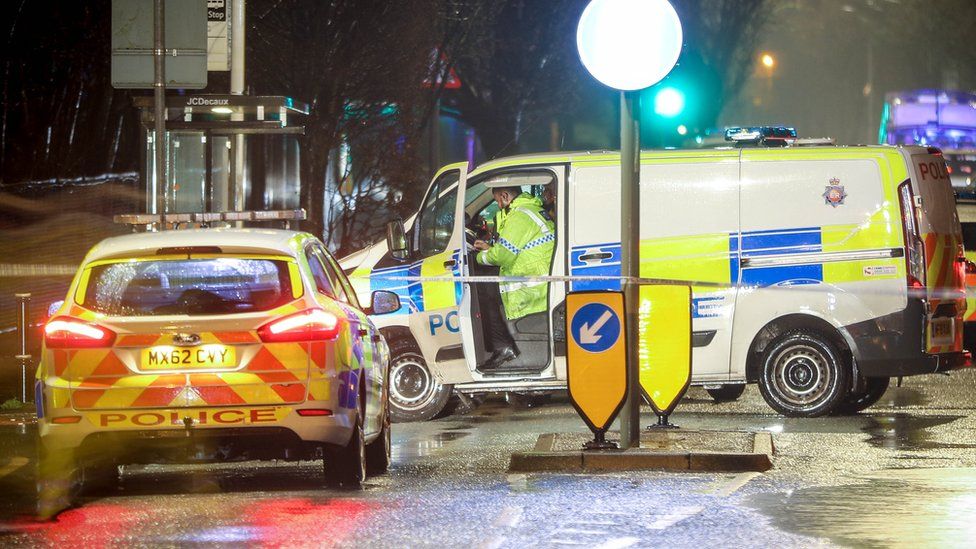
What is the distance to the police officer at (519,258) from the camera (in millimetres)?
14570

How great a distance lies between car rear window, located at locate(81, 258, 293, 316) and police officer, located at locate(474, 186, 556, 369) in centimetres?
483

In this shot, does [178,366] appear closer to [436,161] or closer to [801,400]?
[801,400]

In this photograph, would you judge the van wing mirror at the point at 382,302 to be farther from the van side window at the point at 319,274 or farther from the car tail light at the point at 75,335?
the car tail light at the point at 75,335

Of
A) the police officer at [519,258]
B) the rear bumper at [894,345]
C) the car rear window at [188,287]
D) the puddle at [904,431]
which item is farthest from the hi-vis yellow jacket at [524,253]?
the car rear window at [188,287]

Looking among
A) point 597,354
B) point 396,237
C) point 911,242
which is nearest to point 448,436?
point 396,237

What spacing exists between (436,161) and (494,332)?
24.1 meters

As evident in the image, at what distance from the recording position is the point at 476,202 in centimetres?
1527

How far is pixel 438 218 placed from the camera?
1495 cm

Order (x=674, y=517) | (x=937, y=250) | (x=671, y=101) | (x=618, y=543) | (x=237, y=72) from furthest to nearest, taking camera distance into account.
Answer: (x=671, y=101), (x=237, y=72), (x=937, y=250), (x=674, y=517), (x=618, y=543)

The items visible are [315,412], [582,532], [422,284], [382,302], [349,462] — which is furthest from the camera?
[422,284]

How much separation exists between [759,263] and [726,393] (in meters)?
2.81

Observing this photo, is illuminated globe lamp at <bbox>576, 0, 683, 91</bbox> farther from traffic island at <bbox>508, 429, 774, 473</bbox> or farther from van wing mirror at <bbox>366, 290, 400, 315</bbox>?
traffic island at <bbox>508, 429, 774, 473</bbox>

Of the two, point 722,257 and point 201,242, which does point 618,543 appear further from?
point 722,257

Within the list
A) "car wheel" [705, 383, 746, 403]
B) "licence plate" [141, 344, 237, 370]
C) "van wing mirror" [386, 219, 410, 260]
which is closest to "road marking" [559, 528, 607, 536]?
"licence plate" [141, 344, 237, 370]
